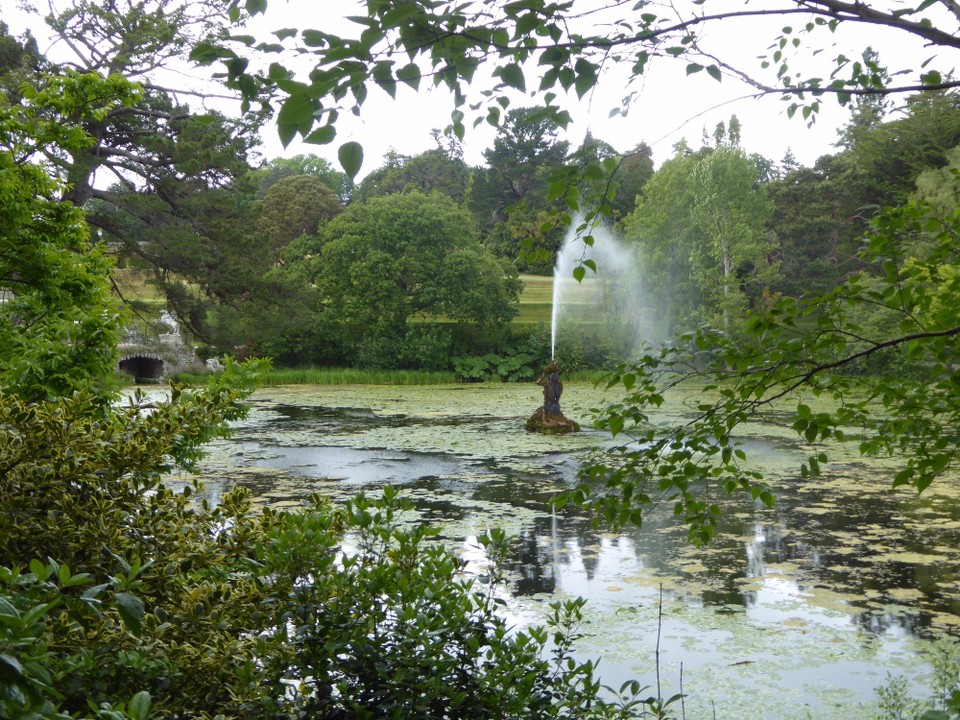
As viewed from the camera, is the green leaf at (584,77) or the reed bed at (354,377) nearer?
the green leaf at (584,77)

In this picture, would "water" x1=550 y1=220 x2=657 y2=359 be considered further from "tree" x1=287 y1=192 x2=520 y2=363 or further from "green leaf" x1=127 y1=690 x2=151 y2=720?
"green leaf" x1=127 y1=690 x2=151 y2=720

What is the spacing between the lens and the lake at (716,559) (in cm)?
458

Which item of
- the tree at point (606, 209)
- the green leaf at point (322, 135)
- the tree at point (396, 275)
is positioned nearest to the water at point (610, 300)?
the tree at point (396, 275)

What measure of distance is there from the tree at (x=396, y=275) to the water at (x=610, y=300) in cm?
181

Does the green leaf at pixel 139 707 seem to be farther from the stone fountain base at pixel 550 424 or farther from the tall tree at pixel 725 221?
the tall tree at pixel 725 221

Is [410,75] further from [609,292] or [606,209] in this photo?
[609,292]

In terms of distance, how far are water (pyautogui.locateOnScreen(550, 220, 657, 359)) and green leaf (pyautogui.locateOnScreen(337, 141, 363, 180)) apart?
24.2m

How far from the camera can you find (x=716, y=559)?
680 cm

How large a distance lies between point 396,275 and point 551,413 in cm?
1310

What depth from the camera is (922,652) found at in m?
4.77

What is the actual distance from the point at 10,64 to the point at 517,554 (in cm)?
1115

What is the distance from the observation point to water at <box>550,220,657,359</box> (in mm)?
26453

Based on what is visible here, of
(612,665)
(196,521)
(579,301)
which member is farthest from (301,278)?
(196,521)

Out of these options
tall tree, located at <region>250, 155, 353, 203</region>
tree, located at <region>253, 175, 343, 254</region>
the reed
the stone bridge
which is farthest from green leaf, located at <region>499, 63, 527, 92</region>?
tall tree, located at <region>250, 155, 353, 203</region>
